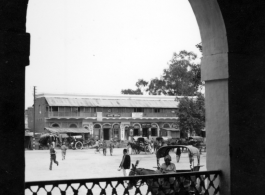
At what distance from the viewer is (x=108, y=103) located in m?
50.2

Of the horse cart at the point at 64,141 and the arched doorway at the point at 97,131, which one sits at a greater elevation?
the arched doorway at the point at 97,131

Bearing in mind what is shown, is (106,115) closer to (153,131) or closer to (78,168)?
(153,131)

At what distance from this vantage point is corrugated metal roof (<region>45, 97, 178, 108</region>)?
156ft

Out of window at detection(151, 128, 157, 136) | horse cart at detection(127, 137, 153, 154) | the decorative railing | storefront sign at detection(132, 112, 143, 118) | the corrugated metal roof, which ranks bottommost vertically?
horse cart at detection(127, 137, 153, 154)

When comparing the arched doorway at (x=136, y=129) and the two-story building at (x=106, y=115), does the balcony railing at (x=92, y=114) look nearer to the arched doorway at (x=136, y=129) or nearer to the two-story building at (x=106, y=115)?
the two-story building at (x=106, y=115)

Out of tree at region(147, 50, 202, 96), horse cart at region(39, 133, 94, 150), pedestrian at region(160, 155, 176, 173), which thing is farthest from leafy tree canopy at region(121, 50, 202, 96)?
pedestrian at region(160, 155, 176, 173)

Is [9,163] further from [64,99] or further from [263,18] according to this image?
[64,99]

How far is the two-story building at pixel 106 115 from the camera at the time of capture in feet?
155

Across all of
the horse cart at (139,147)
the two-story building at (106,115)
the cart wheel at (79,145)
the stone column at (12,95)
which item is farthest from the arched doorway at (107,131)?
the stone column at (12,95)

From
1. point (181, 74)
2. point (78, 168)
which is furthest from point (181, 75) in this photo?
point (78, 168)

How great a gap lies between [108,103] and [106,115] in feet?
4.82

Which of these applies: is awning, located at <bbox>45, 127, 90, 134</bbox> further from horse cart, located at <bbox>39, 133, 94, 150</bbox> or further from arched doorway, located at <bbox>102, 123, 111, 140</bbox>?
arched doorway, located at <bbox>102, 123, 111, 140</bbox>

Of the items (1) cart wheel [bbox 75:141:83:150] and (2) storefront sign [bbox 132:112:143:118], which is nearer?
(1) cart wheel [bbox 75:141:83:150]

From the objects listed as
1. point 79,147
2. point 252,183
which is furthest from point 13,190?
point 79,147
